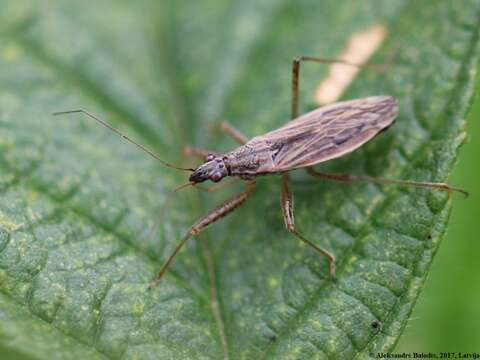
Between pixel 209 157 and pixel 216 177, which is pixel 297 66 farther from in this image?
pixel 216 177

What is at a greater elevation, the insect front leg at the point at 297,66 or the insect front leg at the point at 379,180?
the insect front leg at the point at 297,66

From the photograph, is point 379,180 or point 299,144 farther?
point 299,144

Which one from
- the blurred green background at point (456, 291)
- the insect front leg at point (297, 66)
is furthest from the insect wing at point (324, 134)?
the blurred green background at point (456, 291)

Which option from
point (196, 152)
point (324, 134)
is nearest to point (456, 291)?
point (324, 134)

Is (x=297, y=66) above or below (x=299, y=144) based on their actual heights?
above

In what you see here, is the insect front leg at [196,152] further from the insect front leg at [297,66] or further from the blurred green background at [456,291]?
the blurred green background at [456,291]

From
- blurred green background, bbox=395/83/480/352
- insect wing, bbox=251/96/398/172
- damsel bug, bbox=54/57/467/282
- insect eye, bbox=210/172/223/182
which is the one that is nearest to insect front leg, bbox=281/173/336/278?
damsel bug, bbox=54/57/467/282
